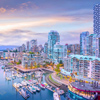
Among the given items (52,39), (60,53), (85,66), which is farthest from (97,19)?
(85,66)

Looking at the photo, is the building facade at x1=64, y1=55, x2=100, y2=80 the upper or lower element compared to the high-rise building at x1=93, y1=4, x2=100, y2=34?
lower

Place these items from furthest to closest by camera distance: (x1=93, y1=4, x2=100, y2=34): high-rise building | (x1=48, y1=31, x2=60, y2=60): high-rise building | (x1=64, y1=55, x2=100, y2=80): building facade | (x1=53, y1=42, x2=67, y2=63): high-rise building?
(x1=48, y1=31, x2=60, y2=60): high-rise building, (x1=93, y1=4, x2=100, y2=34): high-rise building, (x1=53, y1=42, x2=67, y2=63): high-rise building, (x1=64, y1=55, x2=100, y2=80): building facade

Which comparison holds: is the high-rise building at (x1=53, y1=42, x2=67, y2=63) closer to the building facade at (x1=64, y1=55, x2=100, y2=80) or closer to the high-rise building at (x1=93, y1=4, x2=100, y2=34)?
the high-rise building at (x1=93, y1=4, x2=100, y2=34)

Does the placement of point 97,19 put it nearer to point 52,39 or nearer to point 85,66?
point 52,39

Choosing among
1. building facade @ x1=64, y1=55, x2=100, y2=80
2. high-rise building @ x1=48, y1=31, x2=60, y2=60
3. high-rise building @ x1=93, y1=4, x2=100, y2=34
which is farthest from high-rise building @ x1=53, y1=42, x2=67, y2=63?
building facade @ x1=64, y1=55, x2=100, y2=80

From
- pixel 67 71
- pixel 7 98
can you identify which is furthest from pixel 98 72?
pixel 7 98

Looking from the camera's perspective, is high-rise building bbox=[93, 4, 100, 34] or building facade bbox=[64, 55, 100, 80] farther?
high-rise building bbox=[93, 4, 100, 34]

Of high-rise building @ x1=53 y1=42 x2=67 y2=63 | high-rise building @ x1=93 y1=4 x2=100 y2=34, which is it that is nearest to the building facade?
high-rise building @ x1=53 y1=42 x2=67 y2=63

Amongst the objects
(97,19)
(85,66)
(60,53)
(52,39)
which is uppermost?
(97,19)

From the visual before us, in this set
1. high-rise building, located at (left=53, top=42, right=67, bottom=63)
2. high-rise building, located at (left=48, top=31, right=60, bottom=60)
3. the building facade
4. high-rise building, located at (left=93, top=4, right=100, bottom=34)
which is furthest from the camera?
high-rise building, located at (left=48, top=31, right=60, bottom=60)

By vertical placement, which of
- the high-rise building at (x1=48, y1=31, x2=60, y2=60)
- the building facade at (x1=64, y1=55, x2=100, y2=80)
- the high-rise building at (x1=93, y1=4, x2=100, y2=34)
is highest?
the high-rise building at (x1=93, y1=4, x2=100, y2=34)

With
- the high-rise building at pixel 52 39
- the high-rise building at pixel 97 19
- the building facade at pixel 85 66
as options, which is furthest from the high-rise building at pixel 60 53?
the building facade at pixel 85 66

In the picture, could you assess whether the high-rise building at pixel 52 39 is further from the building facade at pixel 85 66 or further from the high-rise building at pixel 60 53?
the building facade at pixel 85 66
